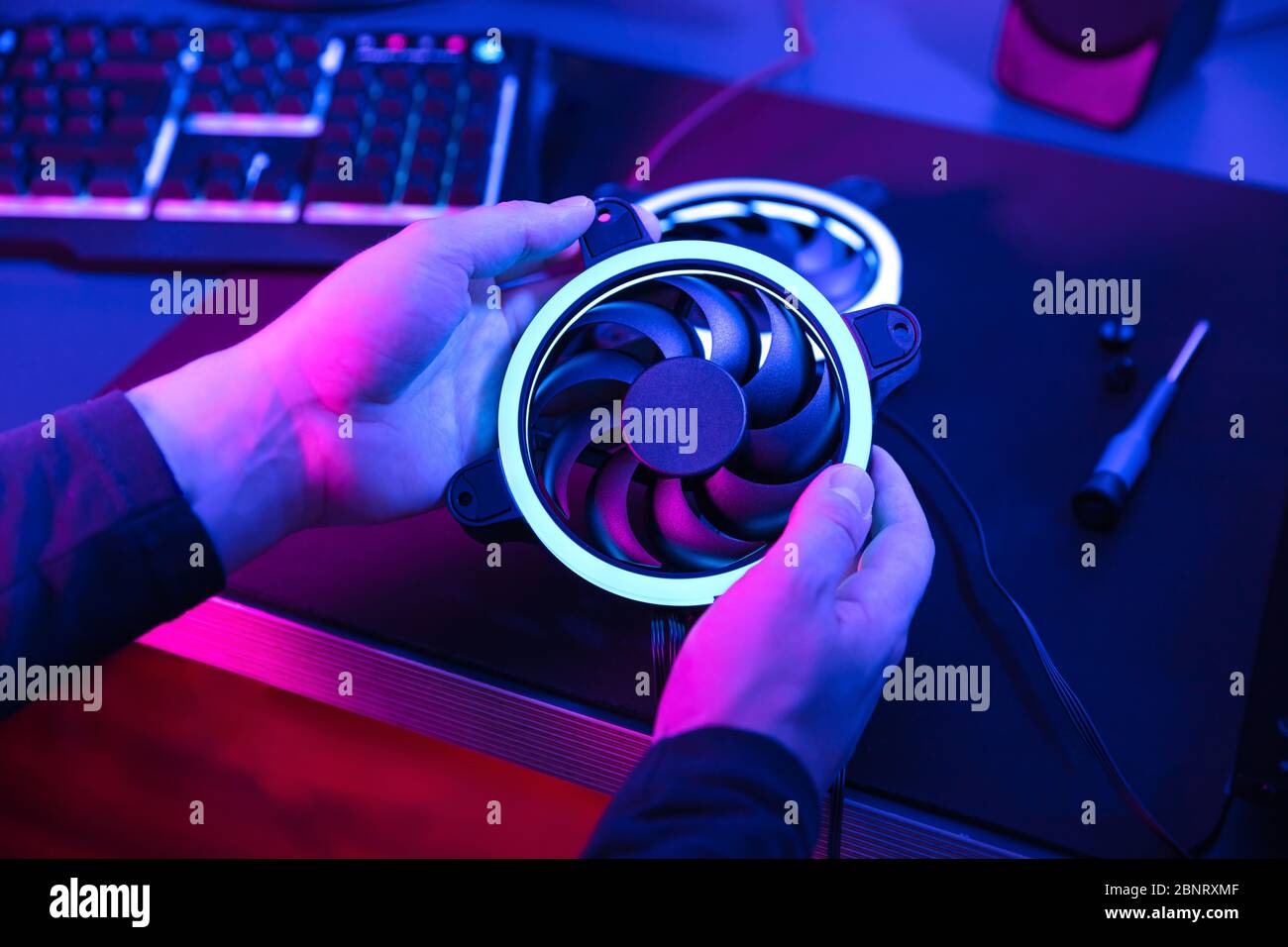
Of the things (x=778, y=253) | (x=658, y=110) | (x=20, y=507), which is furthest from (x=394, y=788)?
(x=658, y=110)

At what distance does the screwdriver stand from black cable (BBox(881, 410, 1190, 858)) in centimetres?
7

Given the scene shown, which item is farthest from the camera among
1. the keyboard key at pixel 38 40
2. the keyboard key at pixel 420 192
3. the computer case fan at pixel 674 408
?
the keyboard key at pixel 38 40

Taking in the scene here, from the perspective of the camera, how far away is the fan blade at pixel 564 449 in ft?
2.13

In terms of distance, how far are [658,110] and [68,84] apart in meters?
0.53

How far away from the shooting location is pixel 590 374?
66cm

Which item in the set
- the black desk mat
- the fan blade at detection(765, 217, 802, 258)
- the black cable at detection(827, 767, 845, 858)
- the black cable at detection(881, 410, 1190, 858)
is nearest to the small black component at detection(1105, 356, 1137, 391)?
the black desk mat

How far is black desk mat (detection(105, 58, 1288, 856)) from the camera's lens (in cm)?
57

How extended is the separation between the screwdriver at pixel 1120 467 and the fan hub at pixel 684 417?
0.79ft

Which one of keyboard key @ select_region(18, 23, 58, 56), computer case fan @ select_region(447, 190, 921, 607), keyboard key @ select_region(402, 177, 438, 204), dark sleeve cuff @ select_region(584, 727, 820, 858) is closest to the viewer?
dark sleeve cuff @ select_region(584, 727, 820, 858)

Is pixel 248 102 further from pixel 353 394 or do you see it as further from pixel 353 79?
pixel 353 394

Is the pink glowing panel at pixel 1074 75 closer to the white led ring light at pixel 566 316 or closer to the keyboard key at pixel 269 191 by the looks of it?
the white led ring light at pixel 566 316

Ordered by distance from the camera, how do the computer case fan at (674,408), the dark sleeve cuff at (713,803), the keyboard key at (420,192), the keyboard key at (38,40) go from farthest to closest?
the keyboard key at (38,40) → the keyboard key at (420,192) → the computer case fan at (674,408) → the dark sleeve cuff at (713,803)

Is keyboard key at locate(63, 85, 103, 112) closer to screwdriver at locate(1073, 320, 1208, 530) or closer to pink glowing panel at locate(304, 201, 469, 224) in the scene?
pink glowing panel at locate(304, 201, 469, 224)

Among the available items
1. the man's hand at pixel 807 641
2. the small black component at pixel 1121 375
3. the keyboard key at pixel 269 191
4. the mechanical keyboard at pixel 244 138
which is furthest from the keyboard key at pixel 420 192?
the small black component at pixel 1121 375
